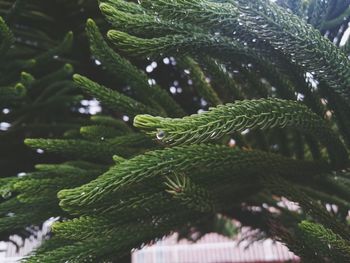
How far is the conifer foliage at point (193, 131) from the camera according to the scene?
42 cm

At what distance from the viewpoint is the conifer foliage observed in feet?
1.39

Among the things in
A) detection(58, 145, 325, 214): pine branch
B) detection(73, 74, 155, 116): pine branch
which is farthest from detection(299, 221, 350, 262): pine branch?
detection(73, 74, 155, 116): pine branch

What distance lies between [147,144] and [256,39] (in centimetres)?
24

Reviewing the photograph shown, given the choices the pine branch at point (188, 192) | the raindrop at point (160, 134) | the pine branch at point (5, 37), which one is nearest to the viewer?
the raindrop at point (160, 134)

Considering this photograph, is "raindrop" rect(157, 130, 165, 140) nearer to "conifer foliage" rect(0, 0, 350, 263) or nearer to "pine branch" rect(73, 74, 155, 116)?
"conifer foliage" rect(0, 0, 350, 263)

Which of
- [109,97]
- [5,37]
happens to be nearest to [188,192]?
[109,97]

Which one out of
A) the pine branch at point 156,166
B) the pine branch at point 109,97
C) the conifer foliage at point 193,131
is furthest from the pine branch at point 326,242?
the pine branch at point 109,97

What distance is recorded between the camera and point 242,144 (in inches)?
26.2

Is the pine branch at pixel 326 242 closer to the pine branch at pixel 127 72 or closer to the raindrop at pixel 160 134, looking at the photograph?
the raindrop at pixel 160 134

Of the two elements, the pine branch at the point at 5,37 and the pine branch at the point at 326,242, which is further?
the pine branch at the point at 5,37

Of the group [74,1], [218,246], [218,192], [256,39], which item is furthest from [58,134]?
[218,246]

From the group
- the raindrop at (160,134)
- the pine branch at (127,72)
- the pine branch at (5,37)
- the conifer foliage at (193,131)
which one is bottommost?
the raindrop at (160,134)

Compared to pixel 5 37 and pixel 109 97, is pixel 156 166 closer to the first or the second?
pixel 109 97

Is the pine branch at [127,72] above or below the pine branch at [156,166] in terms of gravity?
above
